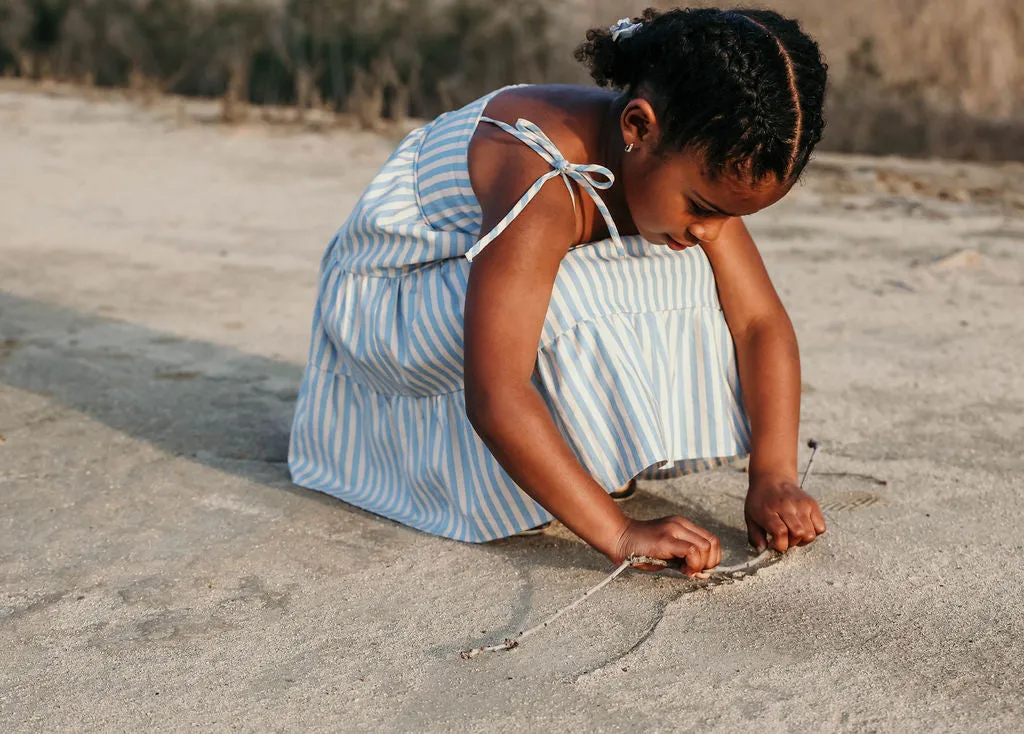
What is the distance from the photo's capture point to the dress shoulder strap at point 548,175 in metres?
1.94

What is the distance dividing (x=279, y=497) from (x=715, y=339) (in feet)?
2.71

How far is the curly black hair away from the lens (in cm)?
182

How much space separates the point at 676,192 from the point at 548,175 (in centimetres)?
20

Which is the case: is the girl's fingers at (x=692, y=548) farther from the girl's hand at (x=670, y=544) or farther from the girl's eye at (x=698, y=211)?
the girl's eye at (x=698, y=211)

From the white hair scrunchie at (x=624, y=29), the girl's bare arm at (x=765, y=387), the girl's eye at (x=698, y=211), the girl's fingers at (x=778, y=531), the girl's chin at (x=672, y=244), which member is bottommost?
the girl's fingers at (x=778, y=531)

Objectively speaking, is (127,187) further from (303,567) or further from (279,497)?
(303,567)

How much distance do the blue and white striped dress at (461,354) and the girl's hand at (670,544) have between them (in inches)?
3.8

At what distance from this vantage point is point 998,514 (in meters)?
2.26

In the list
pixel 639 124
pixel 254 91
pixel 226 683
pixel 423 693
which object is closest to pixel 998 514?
pixel 639 124

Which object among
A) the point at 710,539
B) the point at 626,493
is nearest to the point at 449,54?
the point at 626,493

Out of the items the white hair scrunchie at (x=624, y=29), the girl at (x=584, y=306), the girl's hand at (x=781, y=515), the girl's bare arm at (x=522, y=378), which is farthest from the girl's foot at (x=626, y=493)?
the white hair scrunchie at (x=624, y=29)

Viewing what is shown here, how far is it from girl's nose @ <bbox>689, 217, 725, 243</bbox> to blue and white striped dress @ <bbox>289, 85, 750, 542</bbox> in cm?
15

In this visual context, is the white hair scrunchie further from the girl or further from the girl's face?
the girl's face

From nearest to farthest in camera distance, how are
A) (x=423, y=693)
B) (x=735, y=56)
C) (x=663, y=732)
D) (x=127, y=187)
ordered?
(x=663, y=732) < (x=423, y=693) < (x=735, y=56) < (x=127, y=187)
